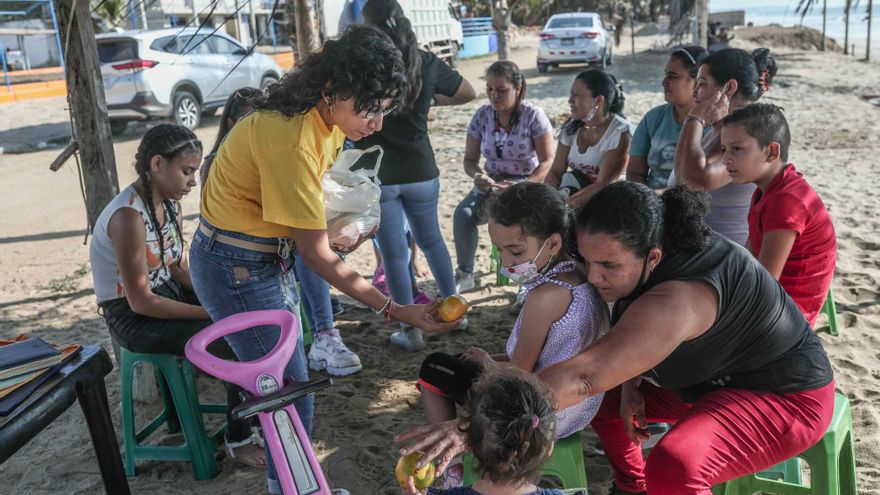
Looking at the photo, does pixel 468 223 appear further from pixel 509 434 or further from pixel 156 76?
pixel 156 76

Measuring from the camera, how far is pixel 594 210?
6.77 ft

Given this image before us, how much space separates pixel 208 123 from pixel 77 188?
459cm

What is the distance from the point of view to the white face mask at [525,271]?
2385 millimetres

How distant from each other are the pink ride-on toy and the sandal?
1.02 meters

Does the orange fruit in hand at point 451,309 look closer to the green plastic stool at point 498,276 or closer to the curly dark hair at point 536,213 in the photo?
the curly dark hair at point 536,213

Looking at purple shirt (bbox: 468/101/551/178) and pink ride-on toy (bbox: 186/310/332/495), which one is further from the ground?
purple shirt (bbox: 468/101/551/178)

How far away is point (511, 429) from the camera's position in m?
1.66

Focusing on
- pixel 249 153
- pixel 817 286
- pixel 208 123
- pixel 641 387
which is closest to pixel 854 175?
pixel 817 286

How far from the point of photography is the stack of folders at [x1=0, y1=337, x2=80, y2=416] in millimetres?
2066

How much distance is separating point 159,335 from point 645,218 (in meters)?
2.00

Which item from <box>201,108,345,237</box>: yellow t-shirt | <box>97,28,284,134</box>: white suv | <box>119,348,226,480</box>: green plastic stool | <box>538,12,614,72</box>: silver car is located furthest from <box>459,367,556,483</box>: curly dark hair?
<box>538,12,614,72</box>: silver car

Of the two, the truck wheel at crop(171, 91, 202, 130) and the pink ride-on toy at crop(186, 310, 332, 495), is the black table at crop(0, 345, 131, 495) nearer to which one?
the pink ride-on toy at crop(186, 310, 332, 495)

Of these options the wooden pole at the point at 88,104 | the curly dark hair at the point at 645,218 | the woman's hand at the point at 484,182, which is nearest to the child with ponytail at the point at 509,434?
the curly dark hair at the point at 645,218

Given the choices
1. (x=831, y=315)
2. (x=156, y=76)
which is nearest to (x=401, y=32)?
(x=831, y=315)
